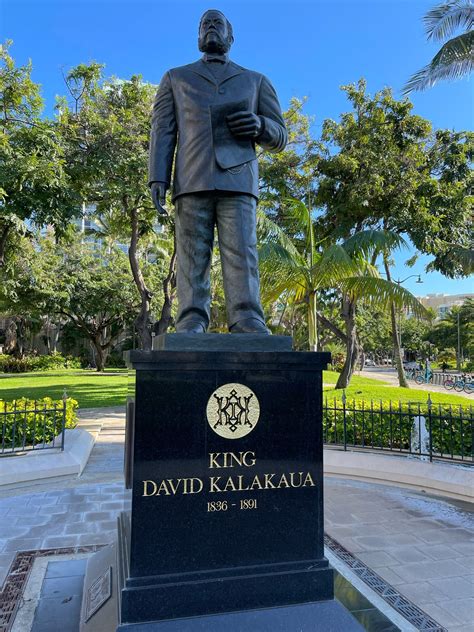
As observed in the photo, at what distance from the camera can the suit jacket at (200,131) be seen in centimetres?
351

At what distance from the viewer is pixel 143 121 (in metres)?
12.2

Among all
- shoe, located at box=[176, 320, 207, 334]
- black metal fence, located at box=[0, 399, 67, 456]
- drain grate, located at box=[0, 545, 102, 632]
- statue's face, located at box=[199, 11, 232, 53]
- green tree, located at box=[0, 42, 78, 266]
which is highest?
green tree, located at box=[0, 42, 78, 266]

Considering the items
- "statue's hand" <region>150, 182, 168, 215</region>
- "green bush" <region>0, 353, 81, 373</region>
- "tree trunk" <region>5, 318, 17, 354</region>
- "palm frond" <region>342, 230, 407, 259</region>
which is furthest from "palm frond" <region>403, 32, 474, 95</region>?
"tree trunk" <region>5, 318, 17, 354</region>

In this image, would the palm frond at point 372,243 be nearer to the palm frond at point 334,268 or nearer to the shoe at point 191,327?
the palm frond at point 334,268

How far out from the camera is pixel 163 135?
3666 mm

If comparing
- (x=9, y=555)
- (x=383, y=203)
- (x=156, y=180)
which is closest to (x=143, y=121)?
(x=383, y=203)

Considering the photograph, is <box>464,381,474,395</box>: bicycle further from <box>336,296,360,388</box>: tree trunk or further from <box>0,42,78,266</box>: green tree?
<box>0,42,78,266</box>: green tree

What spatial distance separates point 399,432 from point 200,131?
20.1ft

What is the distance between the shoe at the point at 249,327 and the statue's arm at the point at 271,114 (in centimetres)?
149

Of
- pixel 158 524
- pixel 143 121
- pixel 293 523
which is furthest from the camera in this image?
pixel 143 121

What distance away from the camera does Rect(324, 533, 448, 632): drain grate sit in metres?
3.20

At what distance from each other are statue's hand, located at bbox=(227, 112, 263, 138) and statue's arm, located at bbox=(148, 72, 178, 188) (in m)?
0.51

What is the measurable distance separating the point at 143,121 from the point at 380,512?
10.9m

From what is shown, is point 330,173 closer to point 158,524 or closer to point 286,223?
point 286,223
